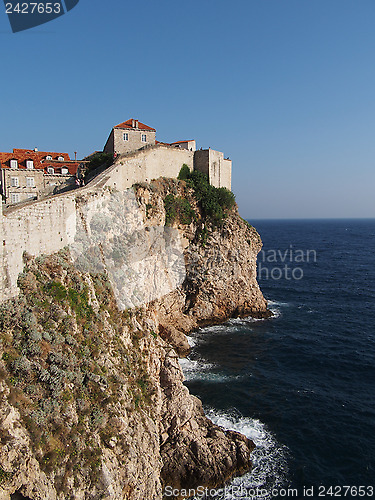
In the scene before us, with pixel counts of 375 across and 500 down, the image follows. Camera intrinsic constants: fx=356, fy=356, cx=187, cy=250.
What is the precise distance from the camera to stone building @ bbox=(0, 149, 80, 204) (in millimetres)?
33125

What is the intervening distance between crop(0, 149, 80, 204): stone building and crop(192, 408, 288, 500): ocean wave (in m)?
25.2

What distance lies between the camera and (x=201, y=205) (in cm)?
4512

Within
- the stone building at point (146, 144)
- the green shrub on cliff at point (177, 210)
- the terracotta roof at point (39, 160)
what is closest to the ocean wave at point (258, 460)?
the green shrub on cliff at point (177, 210)

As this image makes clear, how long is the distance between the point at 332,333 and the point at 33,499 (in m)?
35.6

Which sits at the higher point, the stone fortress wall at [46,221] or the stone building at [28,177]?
the stone building at [28,177]

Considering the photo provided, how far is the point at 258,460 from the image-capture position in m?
22.1

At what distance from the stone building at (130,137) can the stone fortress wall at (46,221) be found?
5473mm

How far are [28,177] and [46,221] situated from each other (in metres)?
16.8

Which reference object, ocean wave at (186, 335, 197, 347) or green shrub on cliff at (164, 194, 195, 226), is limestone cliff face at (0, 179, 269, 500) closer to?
ocean wave at (186, 335, 197, 347)

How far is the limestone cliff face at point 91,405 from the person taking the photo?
13.5 m

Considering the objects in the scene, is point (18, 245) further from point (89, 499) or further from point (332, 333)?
point (332, 333)

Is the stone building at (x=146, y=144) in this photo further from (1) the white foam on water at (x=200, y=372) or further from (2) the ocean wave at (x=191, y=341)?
(1) the white foam on water at (x=200, y=372)
